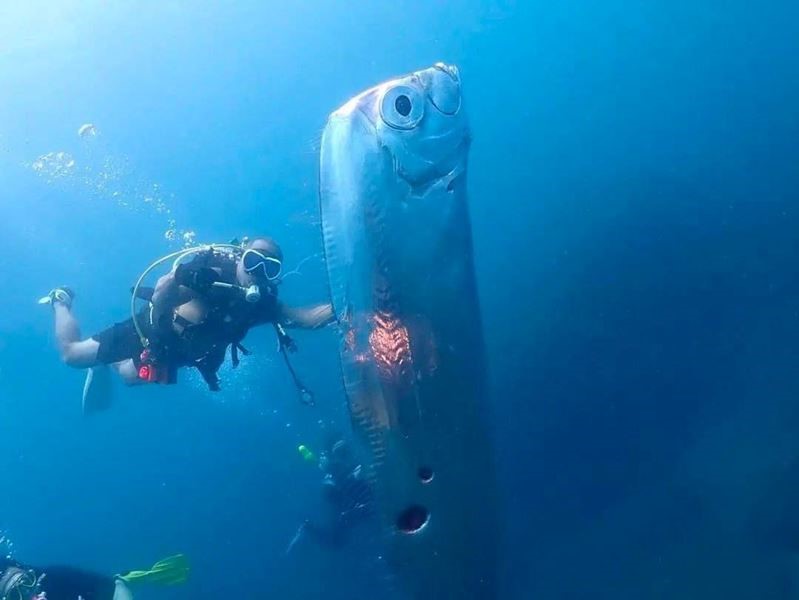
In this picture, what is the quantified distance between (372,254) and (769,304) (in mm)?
9683

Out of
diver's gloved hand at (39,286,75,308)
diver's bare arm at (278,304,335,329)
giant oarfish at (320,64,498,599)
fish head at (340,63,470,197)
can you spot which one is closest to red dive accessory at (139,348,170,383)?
diver's bare arm at (278,304,335,329)

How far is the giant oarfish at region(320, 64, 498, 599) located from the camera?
99.7 inches

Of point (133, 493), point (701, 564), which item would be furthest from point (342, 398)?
point (133, 493)

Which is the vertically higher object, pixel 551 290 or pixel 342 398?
pixel 551 290

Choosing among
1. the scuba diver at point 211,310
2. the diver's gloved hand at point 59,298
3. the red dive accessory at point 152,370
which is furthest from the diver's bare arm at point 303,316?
the diver's gloved hand at point 59,298

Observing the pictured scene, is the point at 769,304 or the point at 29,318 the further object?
the point at 29,318

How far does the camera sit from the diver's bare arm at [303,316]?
18.0 ft

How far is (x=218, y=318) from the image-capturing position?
544 cm

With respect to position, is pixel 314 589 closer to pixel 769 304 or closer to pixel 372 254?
pixel 769 304

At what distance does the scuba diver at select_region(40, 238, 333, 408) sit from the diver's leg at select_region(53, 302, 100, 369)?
5.92 ft

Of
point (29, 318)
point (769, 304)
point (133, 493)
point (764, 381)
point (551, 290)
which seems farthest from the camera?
point (29, 318)

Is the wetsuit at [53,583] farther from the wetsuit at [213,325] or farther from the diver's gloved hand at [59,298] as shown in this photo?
the diver's gloved hand at [59,298]

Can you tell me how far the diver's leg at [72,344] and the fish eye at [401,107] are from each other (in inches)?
233

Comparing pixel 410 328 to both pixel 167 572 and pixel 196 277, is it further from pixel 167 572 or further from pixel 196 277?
pixel 167 572
